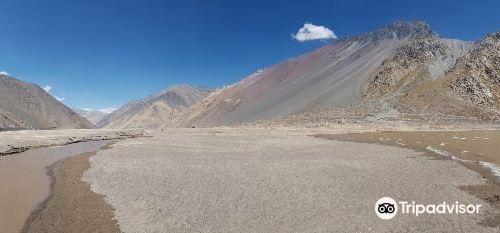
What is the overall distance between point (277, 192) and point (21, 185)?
553 inches

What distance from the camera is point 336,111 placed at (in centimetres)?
10106

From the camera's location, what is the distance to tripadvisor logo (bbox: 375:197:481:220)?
17656 millimetres

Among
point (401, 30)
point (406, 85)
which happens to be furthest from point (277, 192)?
point (401, 30)

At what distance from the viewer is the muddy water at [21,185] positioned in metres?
18.2

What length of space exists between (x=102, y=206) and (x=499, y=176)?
19.7 m

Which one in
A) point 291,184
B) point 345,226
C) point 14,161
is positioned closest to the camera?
point 345,226

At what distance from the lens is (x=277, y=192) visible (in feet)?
71.2

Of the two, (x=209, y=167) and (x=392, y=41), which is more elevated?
(x=392, y=41)

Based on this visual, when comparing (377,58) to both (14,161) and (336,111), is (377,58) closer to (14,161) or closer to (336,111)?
(336,111)

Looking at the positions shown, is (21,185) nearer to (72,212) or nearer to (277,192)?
(72,212)

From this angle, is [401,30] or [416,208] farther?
[401,30]

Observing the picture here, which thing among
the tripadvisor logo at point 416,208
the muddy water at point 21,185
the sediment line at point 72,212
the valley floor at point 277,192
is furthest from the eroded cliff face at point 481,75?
the sediment line at point 72,212

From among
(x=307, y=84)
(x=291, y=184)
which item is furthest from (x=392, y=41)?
(x=291, y=184)

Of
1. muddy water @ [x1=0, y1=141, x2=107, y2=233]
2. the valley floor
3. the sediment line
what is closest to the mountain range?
the valley floor
